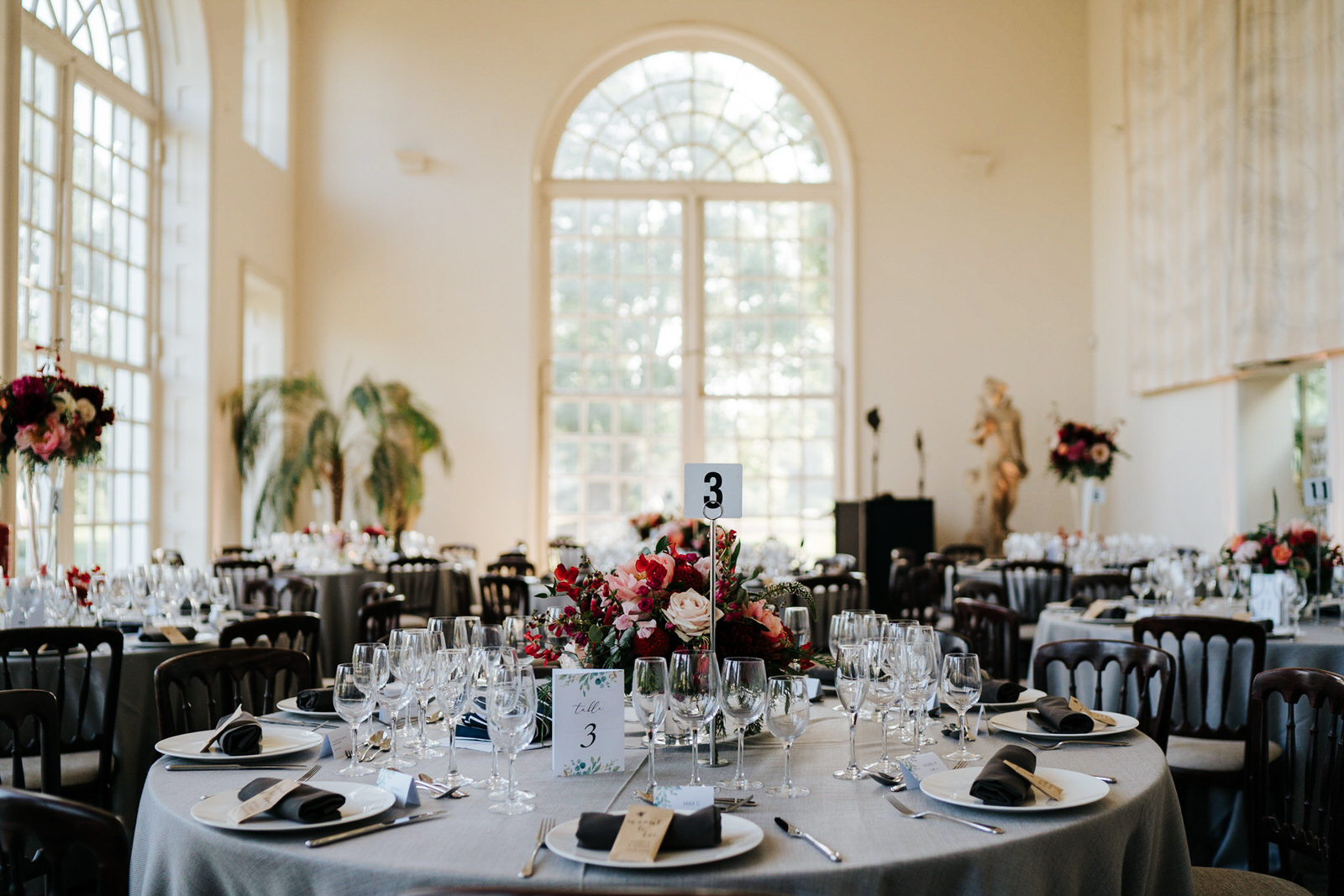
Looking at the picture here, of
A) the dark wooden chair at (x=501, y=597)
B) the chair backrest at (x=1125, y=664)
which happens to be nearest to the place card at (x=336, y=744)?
the chair backrest at (x=1125, y=664)

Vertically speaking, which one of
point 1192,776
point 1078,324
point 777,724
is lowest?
point 1192,776

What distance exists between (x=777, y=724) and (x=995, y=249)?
9825 mm

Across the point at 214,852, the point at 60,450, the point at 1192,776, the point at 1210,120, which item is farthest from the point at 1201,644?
the point at 1210,120

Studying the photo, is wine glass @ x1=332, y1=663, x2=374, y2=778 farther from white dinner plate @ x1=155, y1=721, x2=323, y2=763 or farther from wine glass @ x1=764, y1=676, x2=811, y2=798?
wine glass @ x1=764, y1=676, x2=811, y2=798

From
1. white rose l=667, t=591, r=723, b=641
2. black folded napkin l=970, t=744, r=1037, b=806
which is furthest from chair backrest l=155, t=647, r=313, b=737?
black folded napkin l=970, t=744, r=1037, b=806

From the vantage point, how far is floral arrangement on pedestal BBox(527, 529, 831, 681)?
86.4 inches

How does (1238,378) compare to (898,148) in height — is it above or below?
below

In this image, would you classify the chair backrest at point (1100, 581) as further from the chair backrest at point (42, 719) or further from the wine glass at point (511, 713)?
the chair backrest at point (42, 719)

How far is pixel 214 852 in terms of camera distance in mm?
1652

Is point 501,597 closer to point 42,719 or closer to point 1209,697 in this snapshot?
point 1209,697

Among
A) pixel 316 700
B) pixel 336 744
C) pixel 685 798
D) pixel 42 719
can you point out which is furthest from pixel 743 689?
pixel 42 719

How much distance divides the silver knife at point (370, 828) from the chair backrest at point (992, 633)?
2428 mm

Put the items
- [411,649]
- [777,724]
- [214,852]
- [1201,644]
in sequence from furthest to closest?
[1201,644], [411,649], [777,724], [214,852]

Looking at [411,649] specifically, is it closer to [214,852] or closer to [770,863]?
[214,852]
